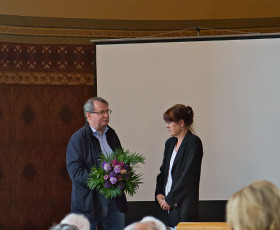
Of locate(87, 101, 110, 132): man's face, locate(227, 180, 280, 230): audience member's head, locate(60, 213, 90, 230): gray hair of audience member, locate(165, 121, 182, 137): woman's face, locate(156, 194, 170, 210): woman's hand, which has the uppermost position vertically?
locate(87, 101, 110, 132): man's face

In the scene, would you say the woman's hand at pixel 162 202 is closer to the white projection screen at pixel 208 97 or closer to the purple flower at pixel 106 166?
the purple flower at pixel 106 166

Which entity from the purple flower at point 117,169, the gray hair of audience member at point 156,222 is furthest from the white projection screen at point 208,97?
the gray hair of audience member at point 156,222

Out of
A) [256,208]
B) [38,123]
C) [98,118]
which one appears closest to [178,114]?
[98,118]

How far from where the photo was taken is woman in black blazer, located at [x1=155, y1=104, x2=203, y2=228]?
3.71 m

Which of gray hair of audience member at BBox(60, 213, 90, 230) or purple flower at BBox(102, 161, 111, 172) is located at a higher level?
purple flower at BBox(102, 161, 111, 172)

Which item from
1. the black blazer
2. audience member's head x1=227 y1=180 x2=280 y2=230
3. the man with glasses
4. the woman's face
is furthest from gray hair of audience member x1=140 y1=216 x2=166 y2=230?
the woman's face

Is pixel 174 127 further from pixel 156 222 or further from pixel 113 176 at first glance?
pixel 156 222

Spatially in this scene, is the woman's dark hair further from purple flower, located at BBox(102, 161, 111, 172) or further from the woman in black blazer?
purple flower, located at BBox(102, 161, 111, 172)

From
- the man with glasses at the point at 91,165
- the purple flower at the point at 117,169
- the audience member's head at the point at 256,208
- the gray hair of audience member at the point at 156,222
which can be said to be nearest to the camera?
the audience member's head at the point at 256,208

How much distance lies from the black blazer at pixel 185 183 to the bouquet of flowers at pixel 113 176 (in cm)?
37

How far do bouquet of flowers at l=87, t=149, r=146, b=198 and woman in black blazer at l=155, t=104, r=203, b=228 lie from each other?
38cm

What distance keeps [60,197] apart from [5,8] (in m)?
2.36

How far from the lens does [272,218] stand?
4.86 ft

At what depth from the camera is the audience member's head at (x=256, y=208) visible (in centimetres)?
147
